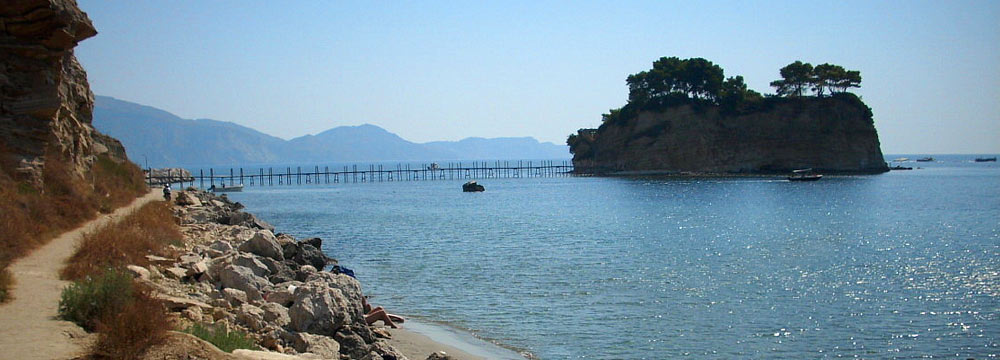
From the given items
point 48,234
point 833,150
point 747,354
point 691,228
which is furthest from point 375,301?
point 833,150

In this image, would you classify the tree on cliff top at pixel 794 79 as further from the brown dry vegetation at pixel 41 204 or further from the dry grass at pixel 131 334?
the dry grass at pixel 131 334

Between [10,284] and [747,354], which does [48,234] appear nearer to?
[10,284]

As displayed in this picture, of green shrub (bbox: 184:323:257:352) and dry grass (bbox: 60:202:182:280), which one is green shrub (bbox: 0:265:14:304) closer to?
dry grass (bbox: 60:202:182:280)

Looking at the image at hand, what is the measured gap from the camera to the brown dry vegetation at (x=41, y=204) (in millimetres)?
14953

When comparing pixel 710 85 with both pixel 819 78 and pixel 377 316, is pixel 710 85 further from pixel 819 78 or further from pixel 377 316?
pixel 377 316

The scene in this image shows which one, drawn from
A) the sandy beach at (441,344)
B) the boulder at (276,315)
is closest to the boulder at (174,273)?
the boulder at (276,315)

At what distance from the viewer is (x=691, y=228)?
43.4 m

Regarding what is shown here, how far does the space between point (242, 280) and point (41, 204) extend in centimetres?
729

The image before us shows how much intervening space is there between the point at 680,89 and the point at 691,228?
8783cm

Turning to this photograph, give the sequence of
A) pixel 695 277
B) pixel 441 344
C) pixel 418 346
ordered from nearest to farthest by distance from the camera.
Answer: pixel 418 346 < pixel 441 344 < pixel 695 277

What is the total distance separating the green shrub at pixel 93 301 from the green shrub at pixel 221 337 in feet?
3.17

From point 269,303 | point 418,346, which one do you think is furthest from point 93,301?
point 418,346

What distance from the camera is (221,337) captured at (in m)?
10.2

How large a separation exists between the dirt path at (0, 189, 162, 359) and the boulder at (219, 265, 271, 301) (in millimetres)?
2849
